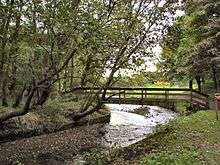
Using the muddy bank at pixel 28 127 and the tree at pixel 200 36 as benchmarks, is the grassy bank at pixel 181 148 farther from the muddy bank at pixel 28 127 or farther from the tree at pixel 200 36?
the tree at pixel 200 36

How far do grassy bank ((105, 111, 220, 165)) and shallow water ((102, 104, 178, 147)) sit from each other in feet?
13.3

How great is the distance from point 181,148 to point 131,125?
56.9 ft

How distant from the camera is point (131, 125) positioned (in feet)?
112

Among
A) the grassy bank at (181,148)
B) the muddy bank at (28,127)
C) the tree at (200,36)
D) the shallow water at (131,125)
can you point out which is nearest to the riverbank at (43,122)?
the muddy bank at (28,127)

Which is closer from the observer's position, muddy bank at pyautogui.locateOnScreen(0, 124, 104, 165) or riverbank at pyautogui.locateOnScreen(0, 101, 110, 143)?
muddy bank at pyautogui.locateOnScreen(0, 124, 104, 165)

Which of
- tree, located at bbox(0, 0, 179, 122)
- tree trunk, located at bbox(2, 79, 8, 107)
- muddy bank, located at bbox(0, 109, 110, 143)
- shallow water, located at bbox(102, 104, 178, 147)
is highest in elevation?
tree, located at bbox(0, 0, 179, 122)

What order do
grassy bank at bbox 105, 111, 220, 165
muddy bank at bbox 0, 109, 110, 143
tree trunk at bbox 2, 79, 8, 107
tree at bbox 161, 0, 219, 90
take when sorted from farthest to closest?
tree at bbox 161, 0, 219, 90, tree trunk at bbox 2, 79, 8, 107, muddy bank at bbox 0, 109, 110, 143, grassy bank at bbox 105, 111, 220, 165

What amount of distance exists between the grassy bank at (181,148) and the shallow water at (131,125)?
4045 millimetres

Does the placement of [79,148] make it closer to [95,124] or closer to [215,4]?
[95,124]

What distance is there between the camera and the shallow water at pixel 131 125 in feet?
87.4

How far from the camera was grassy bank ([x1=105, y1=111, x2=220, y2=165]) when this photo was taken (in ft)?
49.5

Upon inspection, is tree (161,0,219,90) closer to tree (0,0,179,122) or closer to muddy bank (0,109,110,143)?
tree (0,0,179,122)

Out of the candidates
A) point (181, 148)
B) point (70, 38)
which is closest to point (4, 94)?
point (70, 38)

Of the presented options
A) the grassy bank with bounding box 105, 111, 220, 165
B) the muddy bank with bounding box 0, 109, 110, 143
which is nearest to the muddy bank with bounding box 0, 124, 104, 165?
the muddy bank with bounding box 0, 109, 110, 143
